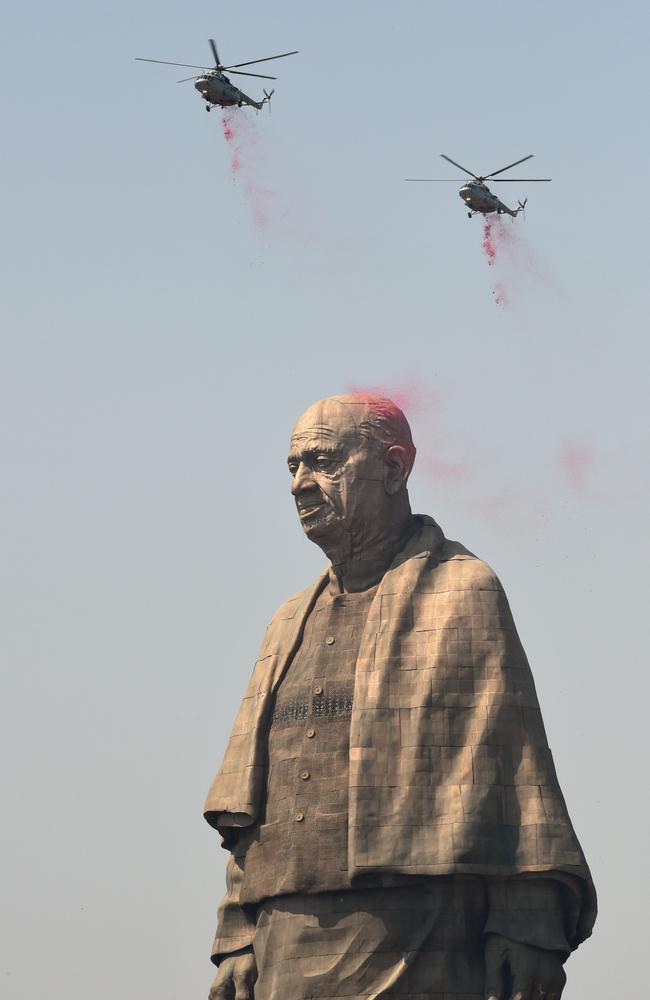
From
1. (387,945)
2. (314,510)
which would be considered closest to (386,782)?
(387,945)

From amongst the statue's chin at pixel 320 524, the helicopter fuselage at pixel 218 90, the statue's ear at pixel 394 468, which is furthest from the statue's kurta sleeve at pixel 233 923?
the helicopter fuselage at pixel 218 90

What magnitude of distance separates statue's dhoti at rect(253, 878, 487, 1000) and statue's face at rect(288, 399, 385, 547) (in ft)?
15.5

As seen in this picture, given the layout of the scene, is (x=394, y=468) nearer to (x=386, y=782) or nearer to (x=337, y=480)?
(x=337, y=480)

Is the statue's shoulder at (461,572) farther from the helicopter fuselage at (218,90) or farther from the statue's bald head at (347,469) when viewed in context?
the helicopter fuselage at (218,90)

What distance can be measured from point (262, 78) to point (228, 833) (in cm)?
2553

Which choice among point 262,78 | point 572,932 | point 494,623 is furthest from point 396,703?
point 262,78

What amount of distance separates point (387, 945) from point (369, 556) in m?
5.14

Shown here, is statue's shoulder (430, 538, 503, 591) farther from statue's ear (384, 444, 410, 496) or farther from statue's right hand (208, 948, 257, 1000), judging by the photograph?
statue's right hand (208, 948, 257, 1000)

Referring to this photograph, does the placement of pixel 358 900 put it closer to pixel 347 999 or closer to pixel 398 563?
pixel 347 999

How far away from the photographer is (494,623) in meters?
27.8

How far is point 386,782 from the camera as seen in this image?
87.8ft

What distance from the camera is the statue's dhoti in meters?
26.0

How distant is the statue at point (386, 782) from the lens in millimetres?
26234

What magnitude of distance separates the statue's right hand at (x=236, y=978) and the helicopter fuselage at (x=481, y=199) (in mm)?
33018
